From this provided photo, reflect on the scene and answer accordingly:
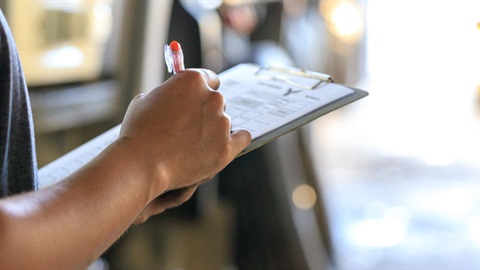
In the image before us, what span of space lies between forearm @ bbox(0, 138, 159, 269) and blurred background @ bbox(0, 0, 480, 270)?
2.13 feet

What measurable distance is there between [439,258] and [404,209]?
512 millimetres

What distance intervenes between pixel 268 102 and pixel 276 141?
1142 mm

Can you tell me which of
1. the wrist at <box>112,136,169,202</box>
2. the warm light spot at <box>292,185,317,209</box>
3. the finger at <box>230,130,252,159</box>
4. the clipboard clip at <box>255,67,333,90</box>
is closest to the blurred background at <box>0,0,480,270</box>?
the warm light spot at <box>292,185,317,209</box>

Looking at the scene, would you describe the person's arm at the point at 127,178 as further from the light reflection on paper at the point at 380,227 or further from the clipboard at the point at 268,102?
the light reflection on paper at the point at 380,227

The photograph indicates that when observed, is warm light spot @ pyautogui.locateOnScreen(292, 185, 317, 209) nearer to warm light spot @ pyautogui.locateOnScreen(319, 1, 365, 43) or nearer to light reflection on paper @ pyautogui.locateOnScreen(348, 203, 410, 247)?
light reflection on paper @ pyautogui.locateOnScreen(348, 203, 410, 247)

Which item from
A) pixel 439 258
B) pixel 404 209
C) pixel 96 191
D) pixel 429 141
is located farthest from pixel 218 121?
pixel 429 141

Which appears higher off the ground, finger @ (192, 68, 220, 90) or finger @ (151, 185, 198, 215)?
finger @ (192, 68, 220, 90)

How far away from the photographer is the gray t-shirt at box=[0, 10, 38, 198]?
676mm

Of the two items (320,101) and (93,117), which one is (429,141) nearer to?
(93,117)

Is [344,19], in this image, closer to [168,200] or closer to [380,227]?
[380,227]

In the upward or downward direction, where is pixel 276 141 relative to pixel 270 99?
downward

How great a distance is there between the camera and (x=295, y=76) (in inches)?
38.1

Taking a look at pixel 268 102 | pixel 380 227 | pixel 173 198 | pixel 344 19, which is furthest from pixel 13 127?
pixel 344 19

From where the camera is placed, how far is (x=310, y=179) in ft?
6.76
